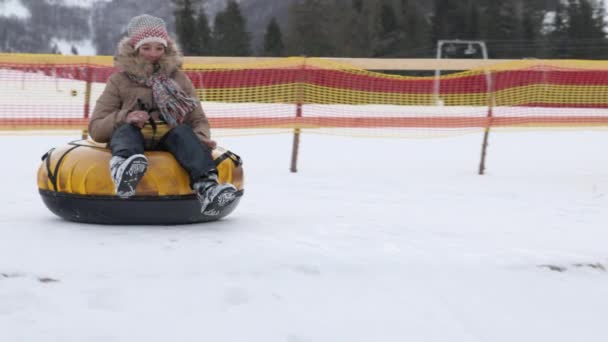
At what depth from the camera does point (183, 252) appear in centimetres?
489

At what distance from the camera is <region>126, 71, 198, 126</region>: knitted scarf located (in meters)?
5.75

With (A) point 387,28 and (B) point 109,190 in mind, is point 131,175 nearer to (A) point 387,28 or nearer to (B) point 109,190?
(B) point 109,190

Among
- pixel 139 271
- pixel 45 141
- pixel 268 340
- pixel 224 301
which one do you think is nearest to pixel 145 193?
pixel 139 271

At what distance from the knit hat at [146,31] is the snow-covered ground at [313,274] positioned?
1.22m

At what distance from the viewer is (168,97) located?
5758 mm

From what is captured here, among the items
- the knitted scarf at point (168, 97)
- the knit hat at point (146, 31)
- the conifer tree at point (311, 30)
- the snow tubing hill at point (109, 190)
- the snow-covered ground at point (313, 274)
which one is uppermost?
the conifer tree at point (311, 30)

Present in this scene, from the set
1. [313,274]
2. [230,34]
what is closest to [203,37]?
[230,34]

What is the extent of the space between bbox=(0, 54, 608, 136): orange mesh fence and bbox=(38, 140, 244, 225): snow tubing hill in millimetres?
4139

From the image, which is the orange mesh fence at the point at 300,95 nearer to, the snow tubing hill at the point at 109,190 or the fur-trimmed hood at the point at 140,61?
the fur-trimmed hood at the point at 140,61

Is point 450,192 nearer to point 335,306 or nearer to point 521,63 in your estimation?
point 521,63

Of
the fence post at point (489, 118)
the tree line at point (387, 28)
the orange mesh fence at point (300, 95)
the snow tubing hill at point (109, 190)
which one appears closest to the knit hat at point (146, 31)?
the snow tubing hill at point (109, 190)

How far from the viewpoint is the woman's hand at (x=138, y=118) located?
18.1 feet

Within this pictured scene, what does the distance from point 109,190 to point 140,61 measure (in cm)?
89

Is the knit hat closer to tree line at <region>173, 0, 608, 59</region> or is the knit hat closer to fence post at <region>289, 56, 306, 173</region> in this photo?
fence post at <region>289, 56, 306, 173</region>
